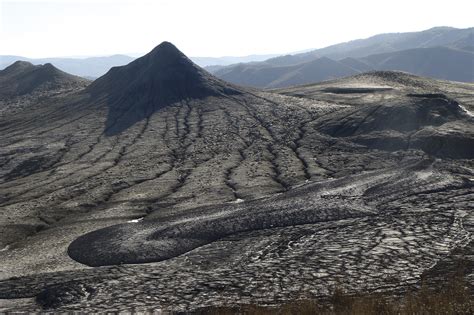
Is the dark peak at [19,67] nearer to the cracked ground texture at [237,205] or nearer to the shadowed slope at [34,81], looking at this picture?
the shadowed slope at [34,81]

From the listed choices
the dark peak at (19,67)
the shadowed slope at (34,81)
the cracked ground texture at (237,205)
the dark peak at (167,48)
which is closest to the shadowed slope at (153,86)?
the dark peak at (167,48)

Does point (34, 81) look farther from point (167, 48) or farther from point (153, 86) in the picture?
point (153, 86)

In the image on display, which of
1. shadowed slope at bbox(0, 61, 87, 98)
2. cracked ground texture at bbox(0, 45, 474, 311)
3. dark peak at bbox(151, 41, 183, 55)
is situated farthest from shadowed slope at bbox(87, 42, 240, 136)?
shadowed slope at bbox(0, 61, 87, 98)

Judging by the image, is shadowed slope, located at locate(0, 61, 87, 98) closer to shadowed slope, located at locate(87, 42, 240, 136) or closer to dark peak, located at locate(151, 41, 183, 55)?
shadowed slope, located at locate(87, 42, 240, 136)

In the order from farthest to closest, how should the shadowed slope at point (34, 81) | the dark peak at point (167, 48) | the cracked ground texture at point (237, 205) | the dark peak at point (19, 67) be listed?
the dark peak at point (19, 67) < the shadowed slope at point (34, 81) < the dark peak at point (167, 48) < the cracked ground texture at point (237, 205)

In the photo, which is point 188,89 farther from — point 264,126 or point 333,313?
point 333,313

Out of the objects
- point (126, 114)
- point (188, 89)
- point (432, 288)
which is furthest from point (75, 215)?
point (188, 89)
